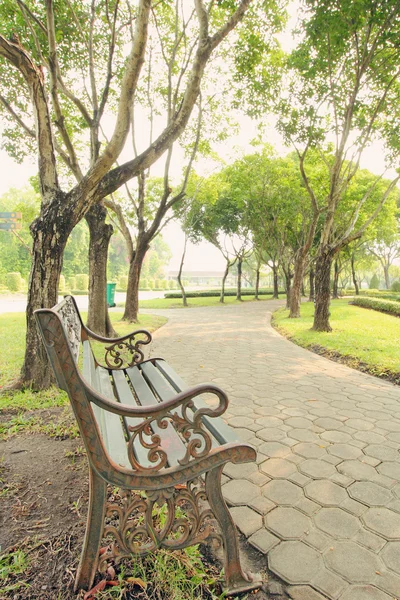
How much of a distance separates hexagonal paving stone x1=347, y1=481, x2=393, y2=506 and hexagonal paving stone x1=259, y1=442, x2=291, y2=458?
0.62 meters

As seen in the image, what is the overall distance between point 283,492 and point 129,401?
123 centimetres

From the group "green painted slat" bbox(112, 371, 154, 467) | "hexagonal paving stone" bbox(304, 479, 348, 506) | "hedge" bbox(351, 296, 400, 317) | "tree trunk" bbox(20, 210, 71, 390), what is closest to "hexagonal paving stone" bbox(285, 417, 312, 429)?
"hexagonal paving stone" bbox(304, 479, 348, 506)

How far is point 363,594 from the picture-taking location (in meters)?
1.69

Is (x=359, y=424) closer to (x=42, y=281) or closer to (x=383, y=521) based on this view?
(x=383, y=521)

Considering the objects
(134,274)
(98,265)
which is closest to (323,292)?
(134,274)

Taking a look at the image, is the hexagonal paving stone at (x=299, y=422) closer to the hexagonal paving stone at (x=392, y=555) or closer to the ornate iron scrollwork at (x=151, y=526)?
the hexagonal paving stone at (x=392, y=555)

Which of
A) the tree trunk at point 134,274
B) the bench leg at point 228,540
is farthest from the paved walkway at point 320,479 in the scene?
the tree trunk at point 134,274

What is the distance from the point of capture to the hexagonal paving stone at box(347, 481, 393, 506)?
2.41 meters

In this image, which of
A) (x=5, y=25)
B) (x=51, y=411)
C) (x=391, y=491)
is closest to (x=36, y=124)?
(x=51, y=411)

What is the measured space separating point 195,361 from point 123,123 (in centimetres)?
411

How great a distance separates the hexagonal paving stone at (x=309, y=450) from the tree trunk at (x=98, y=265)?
6.08m

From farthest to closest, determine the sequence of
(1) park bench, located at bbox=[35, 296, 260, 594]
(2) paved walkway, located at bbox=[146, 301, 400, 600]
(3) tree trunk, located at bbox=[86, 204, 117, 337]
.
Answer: (3) tree trunk, located at bbox=[86, 204, 117, 337] → (2) paved walkway, located at bbox=[146, 301, 400, 600] → (1) park bench, located at bbox=[35, 296, 260, 594]

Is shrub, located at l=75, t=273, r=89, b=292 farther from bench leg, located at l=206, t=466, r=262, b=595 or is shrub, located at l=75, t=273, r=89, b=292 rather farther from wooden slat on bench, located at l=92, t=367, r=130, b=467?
bench leg, located at l=206, t=466, r=262, b=595

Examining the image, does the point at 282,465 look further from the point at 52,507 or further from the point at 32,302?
the point at 32,302
